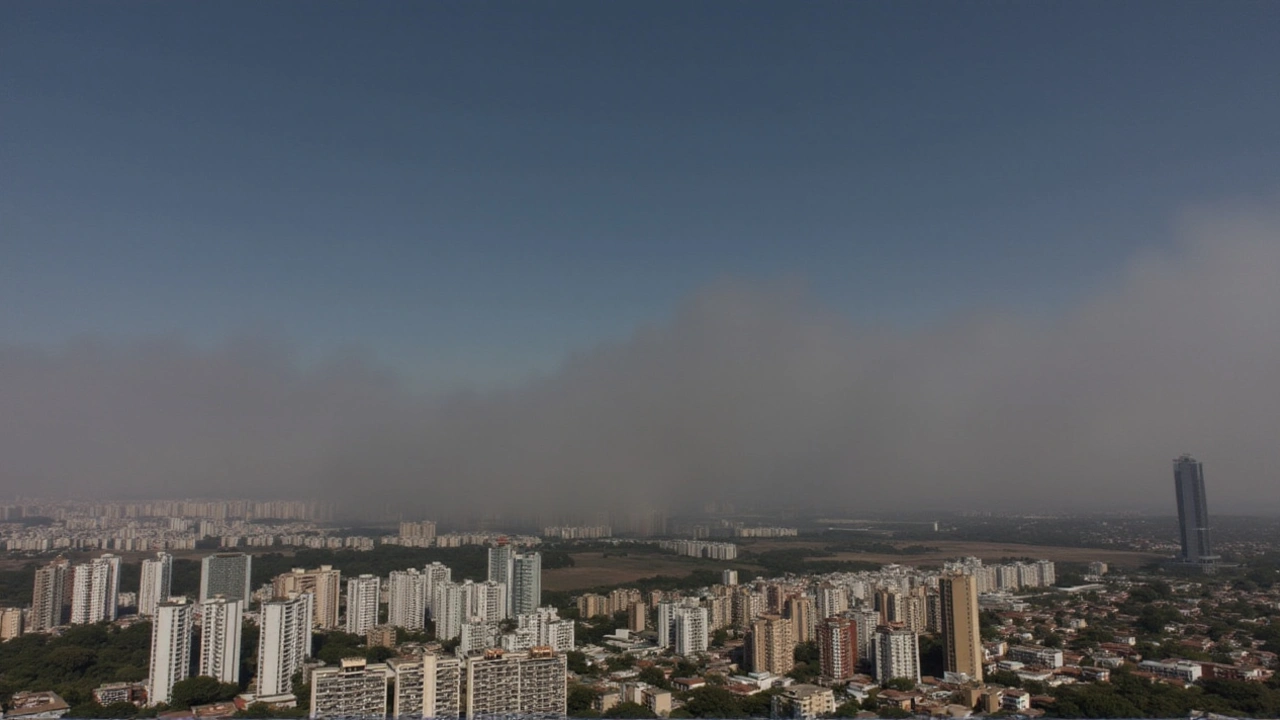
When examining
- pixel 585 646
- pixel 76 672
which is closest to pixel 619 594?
pixel 585 646

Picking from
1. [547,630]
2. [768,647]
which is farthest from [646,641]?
[768,647]

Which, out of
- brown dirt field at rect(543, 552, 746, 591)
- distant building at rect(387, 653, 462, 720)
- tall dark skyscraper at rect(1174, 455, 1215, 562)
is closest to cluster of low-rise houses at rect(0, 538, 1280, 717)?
distant building at rect(387, 653, 462, 720)

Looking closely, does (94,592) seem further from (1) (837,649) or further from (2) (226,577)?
(1) (837,649)

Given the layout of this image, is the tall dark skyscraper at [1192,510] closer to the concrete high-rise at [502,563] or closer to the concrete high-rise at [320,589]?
the concrete high-rise at [502,563]

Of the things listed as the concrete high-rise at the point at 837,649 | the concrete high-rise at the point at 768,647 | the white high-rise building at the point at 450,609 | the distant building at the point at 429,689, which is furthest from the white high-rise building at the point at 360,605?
the concrete high-rise at the point at 837,649

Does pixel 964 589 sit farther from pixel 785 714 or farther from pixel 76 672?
pixel 76 672

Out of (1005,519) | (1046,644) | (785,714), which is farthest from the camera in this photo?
(1005,519)
